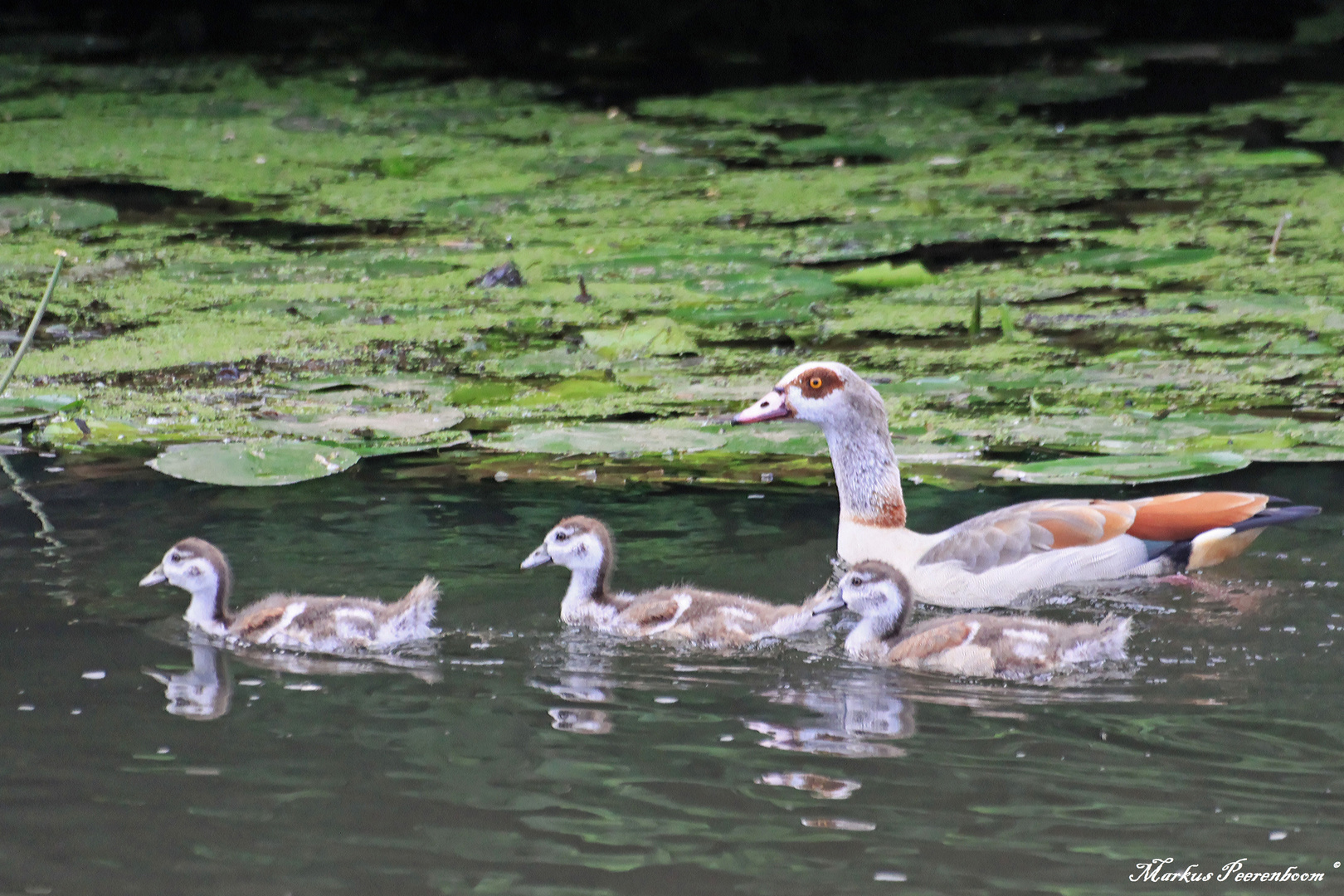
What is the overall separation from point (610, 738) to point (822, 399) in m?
1.80

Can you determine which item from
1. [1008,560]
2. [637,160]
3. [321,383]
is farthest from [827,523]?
[637,160]

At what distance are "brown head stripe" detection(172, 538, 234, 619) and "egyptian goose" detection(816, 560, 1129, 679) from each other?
1570 mm

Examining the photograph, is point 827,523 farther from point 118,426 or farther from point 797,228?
point 797,228

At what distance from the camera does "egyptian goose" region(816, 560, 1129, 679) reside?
434 cm

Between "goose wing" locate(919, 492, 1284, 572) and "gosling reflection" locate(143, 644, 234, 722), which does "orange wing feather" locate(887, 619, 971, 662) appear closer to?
"goose wing" locate(919, 492, 1284, 572)

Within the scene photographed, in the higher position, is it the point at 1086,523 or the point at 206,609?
the point at 1086,523

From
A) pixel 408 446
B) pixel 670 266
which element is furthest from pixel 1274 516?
pixel 670 266

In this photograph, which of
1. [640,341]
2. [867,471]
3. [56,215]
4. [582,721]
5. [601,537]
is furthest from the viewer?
[56,215]

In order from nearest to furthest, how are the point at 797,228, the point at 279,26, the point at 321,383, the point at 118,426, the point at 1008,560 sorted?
1. the point at 1008,560
2. the point at 118,426
3. the point at 321,383
4. the point at 797,228
5. the point at 279,26

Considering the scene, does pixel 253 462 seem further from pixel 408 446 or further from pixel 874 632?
pixel 874 632

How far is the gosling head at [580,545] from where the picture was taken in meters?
4.77

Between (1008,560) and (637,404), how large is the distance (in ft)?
5.78

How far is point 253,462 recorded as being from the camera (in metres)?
5.47

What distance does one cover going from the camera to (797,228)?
9.03m
